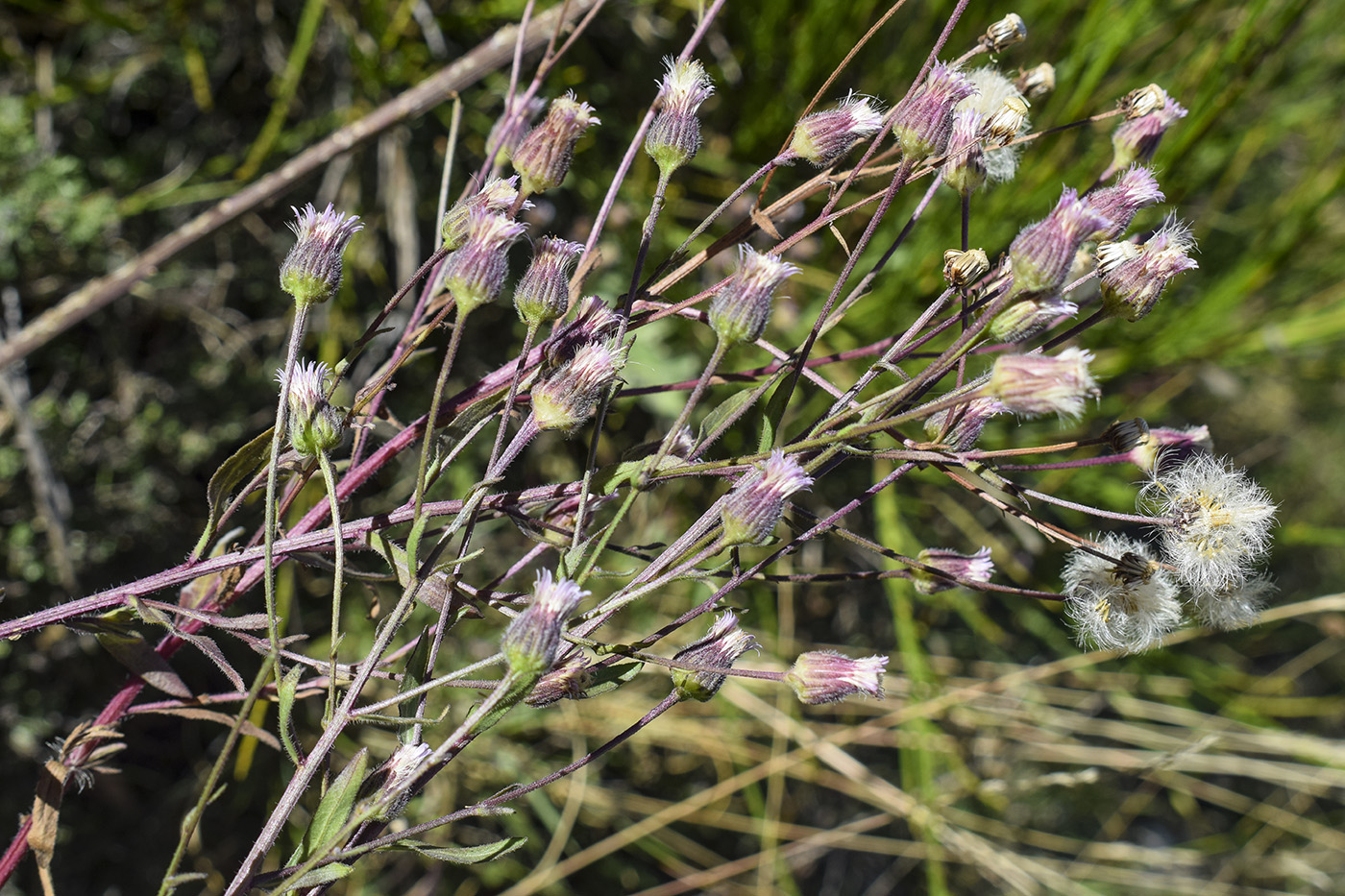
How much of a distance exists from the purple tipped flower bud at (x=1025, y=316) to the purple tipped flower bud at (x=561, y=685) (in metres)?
0.28

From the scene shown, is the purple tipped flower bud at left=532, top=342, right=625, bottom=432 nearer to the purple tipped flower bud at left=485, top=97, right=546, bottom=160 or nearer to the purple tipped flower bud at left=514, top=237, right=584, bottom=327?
the purple tipped flower bud at left=514, top=237, right=584, bottom=327

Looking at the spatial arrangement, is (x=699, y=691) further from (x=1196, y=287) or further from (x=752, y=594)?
(x=1196, y=287)

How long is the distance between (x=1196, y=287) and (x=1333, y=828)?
3.99ft

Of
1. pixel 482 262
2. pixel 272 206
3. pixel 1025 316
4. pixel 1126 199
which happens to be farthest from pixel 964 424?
pixel 272 206

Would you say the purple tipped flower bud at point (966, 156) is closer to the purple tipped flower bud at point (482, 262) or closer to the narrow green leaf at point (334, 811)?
the purple tipped flower bud at point (482, 262)

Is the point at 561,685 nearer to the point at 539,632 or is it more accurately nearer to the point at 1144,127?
the point at 539,632

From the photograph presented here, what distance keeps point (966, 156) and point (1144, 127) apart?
0.51 feet

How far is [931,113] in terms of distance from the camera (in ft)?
1.57

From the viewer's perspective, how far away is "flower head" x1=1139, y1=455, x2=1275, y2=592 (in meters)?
0.51

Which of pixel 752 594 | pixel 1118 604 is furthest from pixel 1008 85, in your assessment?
pixel 752 594

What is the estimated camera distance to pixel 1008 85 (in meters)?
0.62

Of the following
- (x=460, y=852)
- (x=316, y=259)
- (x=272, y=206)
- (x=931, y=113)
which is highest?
(x=931, y=113)

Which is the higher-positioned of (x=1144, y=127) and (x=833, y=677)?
(x=1144, y=127)

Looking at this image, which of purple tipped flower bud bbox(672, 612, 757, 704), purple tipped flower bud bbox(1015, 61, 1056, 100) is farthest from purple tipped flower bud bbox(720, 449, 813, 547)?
purple tipped flower bud bbox(1015, 61, 1056, 100)
